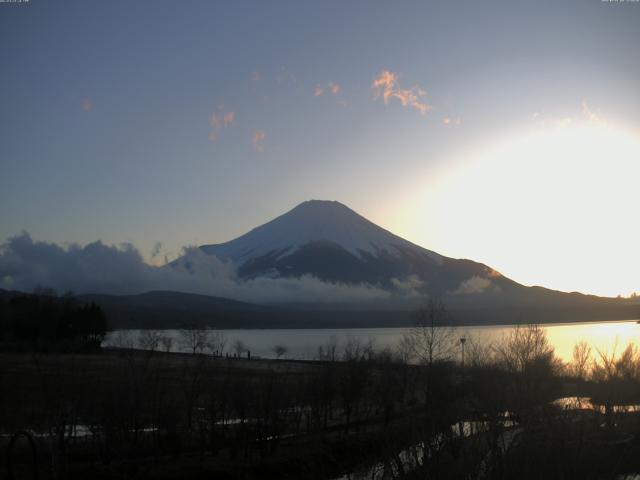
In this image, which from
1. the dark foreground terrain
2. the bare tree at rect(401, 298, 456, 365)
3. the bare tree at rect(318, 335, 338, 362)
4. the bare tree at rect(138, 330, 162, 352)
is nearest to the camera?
the dark foreground terrain

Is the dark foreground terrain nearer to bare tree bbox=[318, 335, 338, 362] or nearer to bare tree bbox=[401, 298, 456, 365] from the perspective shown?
bare tree bbox=[401, 298, 456, 365]

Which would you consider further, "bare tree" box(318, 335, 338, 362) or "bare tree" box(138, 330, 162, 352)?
"bare tree" box(138, 330, 162, 352)

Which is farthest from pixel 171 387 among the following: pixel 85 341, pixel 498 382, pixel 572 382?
pixel 85 341

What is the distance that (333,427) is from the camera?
89.4 ft

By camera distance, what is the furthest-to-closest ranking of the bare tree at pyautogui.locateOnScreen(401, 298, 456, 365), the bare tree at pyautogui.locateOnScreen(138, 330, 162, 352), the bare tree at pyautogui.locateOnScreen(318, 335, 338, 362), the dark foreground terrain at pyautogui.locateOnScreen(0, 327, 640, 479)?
the bare tree at pyautogui.locateOnScreen(138, 330, 162, 352), the bare tree at pyautogui.locateOnScreen(318, 335, 338, 362), the bare tree at pyautogui.locateOnScreen(401, 298, 456, 365), the dark foreground terrain at pyautogui.locateOnScreen(0, 327, 640, 479)

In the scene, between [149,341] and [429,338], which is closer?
[429,338]

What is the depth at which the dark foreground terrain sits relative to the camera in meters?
12.4

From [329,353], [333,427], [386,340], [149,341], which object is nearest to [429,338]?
[329,353]

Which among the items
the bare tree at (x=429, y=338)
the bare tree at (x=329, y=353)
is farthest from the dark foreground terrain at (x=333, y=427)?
the bare tree at (x=329, y=353)

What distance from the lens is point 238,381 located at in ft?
88.1

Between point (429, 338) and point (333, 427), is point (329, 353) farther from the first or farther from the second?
point (333, 427)

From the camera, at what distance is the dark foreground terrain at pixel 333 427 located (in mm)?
12352

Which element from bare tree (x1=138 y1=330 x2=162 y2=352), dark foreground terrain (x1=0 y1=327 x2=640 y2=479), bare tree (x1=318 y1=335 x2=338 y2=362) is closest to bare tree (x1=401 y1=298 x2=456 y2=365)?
dark foreground terrain (x1=0 y1=327 x2=640 y2=479)

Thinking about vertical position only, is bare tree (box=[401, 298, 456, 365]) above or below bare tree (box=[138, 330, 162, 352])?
above
